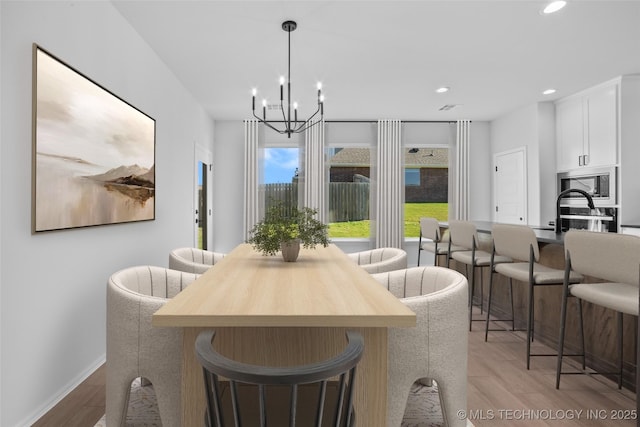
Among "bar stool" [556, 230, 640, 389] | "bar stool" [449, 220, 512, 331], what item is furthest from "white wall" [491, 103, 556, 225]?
"bar stool" [556, 230, 640, 389]

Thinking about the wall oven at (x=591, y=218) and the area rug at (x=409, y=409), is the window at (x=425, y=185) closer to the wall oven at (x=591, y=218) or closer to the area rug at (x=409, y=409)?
the wall oven at (x=591, y=218)

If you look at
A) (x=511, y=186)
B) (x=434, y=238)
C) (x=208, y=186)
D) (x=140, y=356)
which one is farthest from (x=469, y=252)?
(x=208, y=186)

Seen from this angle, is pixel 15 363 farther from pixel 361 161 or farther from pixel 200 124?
pixel 361 161

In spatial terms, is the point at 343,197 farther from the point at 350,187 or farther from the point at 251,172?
the point at 251,172

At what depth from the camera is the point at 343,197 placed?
6.72 meters

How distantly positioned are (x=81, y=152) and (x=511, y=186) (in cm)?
600

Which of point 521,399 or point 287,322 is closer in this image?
point 287,322

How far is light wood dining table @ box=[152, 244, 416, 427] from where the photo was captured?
1.18 meters

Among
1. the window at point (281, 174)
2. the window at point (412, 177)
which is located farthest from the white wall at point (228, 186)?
the window at point (412, 177)

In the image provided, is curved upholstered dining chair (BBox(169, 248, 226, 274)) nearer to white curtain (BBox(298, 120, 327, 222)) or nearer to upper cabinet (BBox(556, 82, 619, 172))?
white curtain (BBox(298, 120, 327, 222))

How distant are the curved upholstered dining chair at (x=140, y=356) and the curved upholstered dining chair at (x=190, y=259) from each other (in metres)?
0.92

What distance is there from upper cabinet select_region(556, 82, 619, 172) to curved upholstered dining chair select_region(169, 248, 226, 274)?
15.6ft

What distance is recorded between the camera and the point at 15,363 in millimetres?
1867

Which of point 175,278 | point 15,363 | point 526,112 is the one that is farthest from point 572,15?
point 15,363
